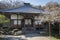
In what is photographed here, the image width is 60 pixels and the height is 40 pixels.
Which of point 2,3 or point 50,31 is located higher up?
point 2,3

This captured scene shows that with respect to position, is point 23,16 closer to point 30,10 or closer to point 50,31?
point 30,10

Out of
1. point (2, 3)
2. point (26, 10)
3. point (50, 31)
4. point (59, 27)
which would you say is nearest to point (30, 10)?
point (26, 10)

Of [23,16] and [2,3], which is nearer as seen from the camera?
[23,16]

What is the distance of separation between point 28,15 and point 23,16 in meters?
1.00

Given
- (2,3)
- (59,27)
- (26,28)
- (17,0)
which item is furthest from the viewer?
(17,0)

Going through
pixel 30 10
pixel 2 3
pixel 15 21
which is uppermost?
pixel 2 3

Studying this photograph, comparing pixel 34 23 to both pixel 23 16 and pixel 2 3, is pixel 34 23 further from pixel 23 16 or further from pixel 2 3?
pixel 2 3

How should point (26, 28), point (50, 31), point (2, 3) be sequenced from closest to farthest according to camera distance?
point (50, 31) → point (26, 28) → point (2, 3)

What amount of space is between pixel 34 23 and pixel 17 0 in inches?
843

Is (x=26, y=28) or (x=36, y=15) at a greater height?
(x=36, y=15)

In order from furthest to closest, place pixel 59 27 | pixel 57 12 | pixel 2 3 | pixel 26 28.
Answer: pixel 2 3 < pixel 26 28 < pixel 59 27 < pixel 57 12

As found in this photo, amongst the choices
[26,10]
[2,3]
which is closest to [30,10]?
[26,10]

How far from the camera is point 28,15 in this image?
25.6 meters

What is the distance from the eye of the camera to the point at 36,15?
86.0ft
